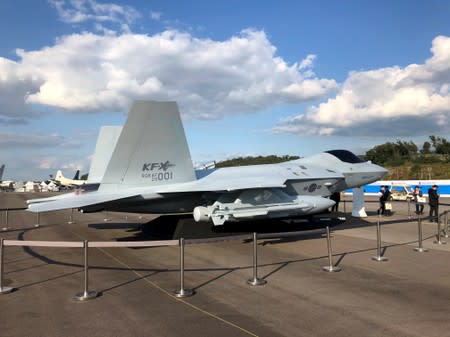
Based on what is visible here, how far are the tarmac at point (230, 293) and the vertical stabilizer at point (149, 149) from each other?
1917mm

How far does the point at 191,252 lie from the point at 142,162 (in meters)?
2.70

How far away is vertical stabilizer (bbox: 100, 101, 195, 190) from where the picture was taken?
342 inches

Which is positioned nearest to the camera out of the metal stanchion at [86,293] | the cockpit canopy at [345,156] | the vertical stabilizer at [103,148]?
the metal stanchion at [86,293]

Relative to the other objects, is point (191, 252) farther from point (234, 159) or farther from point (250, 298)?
point (234, 159)

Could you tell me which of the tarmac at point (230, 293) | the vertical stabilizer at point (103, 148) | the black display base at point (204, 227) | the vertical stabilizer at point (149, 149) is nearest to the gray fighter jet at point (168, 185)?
the vertical stabilizer at point (149, 149)

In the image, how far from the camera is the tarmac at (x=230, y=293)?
4.17m

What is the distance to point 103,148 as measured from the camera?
46.7 feet

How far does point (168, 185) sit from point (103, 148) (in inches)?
232

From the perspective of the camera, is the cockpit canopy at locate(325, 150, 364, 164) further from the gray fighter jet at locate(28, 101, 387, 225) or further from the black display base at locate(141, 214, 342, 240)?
the gray fighter jet at locate(28, 101, 387, 225)

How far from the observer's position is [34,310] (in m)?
4.75

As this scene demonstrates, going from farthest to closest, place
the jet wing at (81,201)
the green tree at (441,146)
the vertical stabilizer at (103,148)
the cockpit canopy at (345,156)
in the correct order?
the green tree at (441,146) → the vertical stabilizer at (103,148) → the cockpit canopy at (345,156) → the jet wing at (81,201)

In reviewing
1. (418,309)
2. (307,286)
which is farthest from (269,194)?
(418,309)

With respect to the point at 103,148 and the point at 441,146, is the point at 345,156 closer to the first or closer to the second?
the point at 103,148

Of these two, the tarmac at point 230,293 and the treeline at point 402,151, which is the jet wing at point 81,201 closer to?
the tarmac at point 230,293
